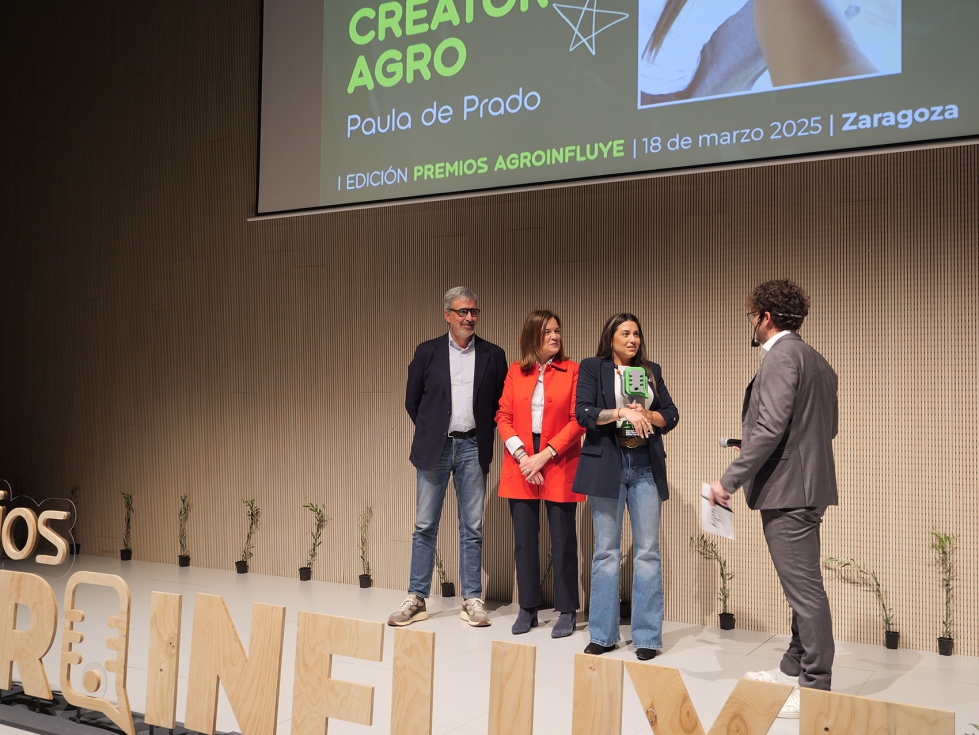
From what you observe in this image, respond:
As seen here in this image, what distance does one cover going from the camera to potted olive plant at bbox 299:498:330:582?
4.95 meters

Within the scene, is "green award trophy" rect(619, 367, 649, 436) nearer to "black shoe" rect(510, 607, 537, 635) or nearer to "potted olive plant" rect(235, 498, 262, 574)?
"black shoe" rect(510, 607, 537, 635)

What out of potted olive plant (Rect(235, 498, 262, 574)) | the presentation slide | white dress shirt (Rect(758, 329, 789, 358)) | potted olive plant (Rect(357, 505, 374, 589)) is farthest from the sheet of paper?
potted olive plant (Rect(235, 498, 262, 574))

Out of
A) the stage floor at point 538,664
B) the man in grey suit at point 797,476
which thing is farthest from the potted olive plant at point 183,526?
the man in grey suit at point 797,476

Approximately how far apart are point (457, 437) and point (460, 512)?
0.35 m

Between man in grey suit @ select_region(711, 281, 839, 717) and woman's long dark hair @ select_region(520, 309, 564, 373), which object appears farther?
woman's long dark hair @ select_region(520, 309, 564, 373)

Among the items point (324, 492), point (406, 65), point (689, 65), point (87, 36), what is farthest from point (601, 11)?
point (87, 36)

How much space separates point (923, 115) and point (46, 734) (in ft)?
11.5

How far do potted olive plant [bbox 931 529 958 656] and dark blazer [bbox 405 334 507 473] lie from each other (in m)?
1.87

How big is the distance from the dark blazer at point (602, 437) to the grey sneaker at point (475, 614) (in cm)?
86

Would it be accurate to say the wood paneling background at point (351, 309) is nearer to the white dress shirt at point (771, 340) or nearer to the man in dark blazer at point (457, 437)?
the man in dark blazer at point (457, 437)

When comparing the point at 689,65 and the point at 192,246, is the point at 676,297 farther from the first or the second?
the point at 192,246

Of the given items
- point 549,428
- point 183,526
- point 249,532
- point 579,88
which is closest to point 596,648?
point 549,428

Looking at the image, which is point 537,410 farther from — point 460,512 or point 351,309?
point 351,309

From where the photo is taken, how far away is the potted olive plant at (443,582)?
14.9 ft
